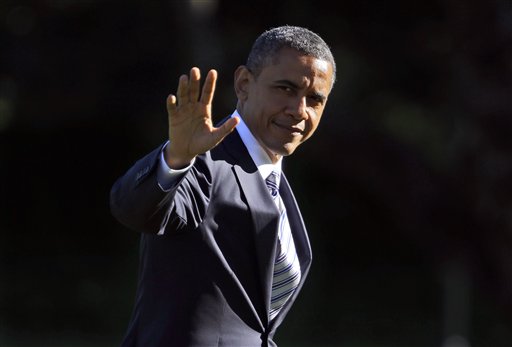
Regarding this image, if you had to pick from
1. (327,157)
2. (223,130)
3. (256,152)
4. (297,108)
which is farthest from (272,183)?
(327,157)

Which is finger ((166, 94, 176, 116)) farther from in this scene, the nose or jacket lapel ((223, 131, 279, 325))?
the nose

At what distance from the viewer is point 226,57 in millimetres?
12125

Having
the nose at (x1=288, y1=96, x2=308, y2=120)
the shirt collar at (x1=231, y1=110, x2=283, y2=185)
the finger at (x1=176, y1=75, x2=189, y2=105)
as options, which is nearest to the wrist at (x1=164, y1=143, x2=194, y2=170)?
the finger at (x1=176, y1=75, x2=189, y2=105)

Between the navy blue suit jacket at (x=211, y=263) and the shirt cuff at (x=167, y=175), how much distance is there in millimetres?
66

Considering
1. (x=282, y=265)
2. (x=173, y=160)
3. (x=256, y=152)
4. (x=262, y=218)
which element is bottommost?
(x=282, y=265)

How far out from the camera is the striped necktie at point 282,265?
3.38m

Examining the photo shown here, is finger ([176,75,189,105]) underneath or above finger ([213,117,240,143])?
above

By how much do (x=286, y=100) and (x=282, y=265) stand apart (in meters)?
0.51

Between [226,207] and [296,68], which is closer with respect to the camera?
[226,207]

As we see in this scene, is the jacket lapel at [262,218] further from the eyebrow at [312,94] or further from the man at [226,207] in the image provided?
the eyebrow at [312,94]

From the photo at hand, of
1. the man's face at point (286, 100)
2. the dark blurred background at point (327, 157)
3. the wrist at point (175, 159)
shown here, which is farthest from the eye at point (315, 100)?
the dark blurred background at point (327, 157)

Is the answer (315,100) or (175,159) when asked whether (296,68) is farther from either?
(175,159)

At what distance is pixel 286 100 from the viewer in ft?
11.2

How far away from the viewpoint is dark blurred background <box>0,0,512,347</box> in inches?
485
